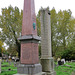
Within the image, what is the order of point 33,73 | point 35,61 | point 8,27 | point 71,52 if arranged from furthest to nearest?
1. point 71,52
2. point 8,27
3. point 35,61
4. point 33,73

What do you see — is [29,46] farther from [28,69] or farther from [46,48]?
[46,48]

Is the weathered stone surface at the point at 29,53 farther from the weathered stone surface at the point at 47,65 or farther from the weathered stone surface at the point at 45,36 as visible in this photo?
the weathered stone surface at the point at 45,36

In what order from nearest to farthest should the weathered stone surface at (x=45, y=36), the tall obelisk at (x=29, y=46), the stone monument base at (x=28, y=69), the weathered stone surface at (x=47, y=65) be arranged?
the stone monument base at (x=28, y=69) < the tall obelisk at (x=29, y=46) < the weathered stone surface at (x=47, y=65) < the weathered stone surface at (x=45, y=36)

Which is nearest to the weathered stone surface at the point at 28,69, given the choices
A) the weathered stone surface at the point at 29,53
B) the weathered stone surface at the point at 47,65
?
the weathered stone surface at the point at 29,53

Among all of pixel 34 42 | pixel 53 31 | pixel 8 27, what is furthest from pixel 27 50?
pixel 53 31

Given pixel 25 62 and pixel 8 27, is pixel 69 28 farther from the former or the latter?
pixel 25 62

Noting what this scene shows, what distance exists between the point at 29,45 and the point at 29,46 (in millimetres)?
54

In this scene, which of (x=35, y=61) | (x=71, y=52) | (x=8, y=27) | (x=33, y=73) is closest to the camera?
(x=33, y=73)

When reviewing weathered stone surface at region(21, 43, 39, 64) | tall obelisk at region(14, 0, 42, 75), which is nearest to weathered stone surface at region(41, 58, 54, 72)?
tall obelisk at region(14, 0, 42, 75)

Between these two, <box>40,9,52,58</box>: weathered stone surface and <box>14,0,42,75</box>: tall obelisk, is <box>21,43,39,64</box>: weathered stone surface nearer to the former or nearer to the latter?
<box>14,0,42,75</box>: tall obelisk

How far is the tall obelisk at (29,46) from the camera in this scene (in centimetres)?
611

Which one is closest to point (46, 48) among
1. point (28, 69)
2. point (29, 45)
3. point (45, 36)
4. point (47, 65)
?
point (45, 36)

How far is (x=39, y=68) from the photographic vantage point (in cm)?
654

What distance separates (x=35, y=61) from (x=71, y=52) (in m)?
26.2
